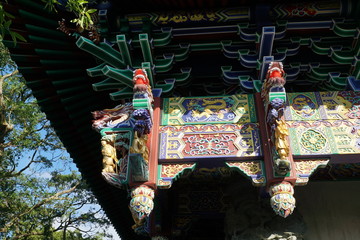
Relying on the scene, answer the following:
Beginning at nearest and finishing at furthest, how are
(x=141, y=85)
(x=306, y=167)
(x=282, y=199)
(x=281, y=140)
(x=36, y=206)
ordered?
(x=282, y=199), (x=281, y=140), (x=306, y=167), (x=141, y=85), (x=36, y=206)

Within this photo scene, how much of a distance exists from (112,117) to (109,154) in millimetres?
578

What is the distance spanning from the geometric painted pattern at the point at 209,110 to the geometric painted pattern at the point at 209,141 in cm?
10

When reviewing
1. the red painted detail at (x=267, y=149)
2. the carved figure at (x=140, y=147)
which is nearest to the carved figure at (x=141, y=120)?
the carved figure at (x=140, y=147)

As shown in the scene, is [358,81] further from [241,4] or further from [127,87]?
[127,87]

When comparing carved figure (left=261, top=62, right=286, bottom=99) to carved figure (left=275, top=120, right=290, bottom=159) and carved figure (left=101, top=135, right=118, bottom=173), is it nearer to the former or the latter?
carved figure (left=275, top=120, right=290, bottom=159)

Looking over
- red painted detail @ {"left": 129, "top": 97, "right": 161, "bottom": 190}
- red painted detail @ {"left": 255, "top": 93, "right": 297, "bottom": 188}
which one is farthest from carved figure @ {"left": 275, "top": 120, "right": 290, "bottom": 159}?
red painted detail @ {"left": 129, "top": 97, "right": 161, "bottom": 190}

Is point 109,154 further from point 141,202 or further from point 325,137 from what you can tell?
point 325,137

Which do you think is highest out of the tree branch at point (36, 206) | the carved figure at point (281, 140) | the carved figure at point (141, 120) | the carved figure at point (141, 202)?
the tree branch at point (36, 206)

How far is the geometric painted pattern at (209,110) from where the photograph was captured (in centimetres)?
461

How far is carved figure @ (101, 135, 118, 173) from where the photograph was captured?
168 inches

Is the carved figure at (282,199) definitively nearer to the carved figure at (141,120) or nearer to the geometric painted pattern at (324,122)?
the geometric painted pattern at (324,122)

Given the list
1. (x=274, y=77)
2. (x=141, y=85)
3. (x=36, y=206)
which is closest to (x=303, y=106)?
(x=274, y=77)

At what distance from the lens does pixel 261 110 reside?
457 cm

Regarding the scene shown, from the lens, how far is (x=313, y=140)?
4.32 metres
